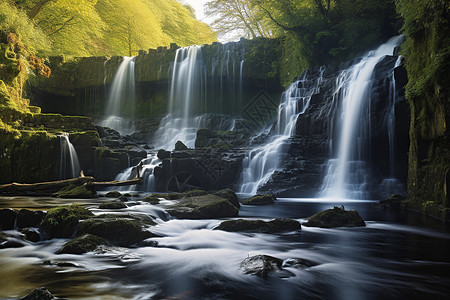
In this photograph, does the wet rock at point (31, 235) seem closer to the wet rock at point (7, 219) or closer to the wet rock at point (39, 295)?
the wet rock at point (7, 219)

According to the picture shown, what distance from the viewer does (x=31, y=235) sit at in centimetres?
467

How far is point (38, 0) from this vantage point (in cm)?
2211

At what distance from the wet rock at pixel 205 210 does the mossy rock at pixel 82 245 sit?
2629 mm

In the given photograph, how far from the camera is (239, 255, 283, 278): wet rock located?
3.44m

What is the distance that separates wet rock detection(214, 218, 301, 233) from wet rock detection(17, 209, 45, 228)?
10.2 feet

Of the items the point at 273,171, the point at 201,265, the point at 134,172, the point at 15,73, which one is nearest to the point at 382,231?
the point at 201,265

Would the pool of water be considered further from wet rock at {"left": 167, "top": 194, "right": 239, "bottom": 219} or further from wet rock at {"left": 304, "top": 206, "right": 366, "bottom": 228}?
wet rock at {"left": 167, "top": 194, "right": 239, "bottom": 219}

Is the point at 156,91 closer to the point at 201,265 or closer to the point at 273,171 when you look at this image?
the point at 273,171

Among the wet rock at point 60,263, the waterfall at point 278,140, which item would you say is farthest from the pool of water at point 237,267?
the waterfall at point 278,140

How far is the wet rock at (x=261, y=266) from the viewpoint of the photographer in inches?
135

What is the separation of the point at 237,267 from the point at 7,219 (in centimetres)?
377

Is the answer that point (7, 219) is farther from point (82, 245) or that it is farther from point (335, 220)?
point (335, 220)

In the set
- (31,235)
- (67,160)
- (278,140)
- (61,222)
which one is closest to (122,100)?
(67,160)

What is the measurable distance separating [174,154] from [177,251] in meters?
10.3
